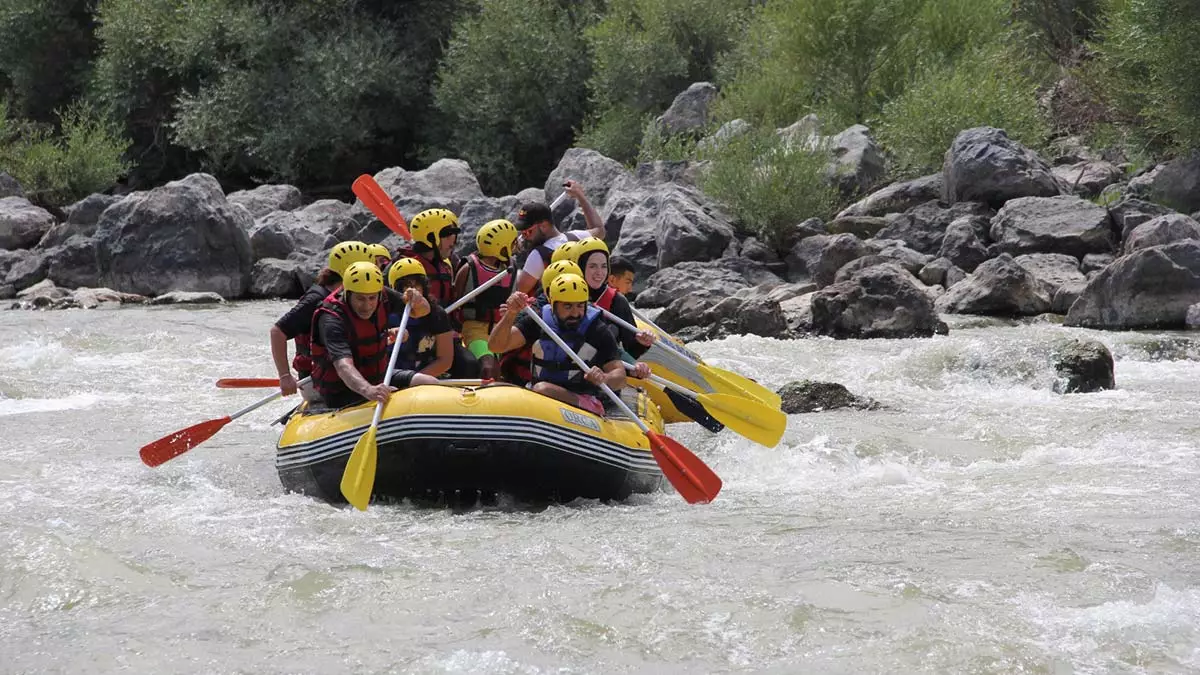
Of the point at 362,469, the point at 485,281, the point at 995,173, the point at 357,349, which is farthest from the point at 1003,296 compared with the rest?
the point at 362,469

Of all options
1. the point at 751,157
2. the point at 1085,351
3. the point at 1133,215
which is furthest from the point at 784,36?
the point at 1085,351

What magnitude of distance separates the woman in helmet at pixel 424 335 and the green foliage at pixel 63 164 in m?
18.3

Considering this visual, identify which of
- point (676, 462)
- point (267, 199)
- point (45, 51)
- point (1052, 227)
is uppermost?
point (45, 51)

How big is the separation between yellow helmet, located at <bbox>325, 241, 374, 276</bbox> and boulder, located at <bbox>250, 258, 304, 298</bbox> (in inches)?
452

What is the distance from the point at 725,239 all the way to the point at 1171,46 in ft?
18.7

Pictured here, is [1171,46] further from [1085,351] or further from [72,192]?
[72,192]

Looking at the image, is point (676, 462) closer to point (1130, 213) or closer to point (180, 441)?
point (180, 441)

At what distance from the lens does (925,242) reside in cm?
1573

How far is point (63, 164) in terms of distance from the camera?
2319 cm

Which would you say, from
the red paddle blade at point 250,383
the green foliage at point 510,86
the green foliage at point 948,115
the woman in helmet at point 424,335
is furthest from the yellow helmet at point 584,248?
the green foliage at point 510,86

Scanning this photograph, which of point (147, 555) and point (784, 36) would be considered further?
point (784, 36)

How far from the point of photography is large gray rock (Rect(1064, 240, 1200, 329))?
1198 centimetres

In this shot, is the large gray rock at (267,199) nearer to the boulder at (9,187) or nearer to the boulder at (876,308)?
the boulder at (9,187)

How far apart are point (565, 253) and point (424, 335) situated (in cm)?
77
